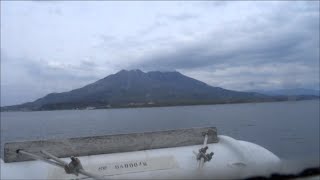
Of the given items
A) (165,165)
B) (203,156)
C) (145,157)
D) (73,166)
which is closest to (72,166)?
(73,166)

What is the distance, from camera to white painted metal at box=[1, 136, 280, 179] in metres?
8.04

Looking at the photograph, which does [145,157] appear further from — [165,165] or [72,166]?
[72,166]

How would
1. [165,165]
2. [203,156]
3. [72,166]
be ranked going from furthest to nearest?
[203,156], [165,165], [72,166]

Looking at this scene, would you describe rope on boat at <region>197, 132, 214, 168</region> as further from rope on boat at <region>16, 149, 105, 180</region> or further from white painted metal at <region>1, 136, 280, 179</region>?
rope on boat at <region>16, 149, 105, 180</region>

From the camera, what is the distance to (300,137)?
4841 centimetres

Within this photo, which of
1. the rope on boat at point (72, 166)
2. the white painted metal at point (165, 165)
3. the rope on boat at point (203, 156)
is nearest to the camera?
the rope on boat at point (72, 166)

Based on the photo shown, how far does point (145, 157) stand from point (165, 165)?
461 millimetres

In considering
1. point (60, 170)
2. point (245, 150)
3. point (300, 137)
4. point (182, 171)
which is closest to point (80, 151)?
point (60, 170)

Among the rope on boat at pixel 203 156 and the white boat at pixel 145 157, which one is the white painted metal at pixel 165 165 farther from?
the rope on boat at pixel 203 156

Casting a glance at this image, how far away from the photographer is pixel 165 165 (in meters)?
8.70

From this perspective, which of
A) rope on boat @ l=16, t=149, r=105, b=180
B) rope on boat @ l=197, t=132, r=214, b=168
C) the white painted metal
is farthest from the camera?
rope on boat @ l=197, t=132, r=214, b=168

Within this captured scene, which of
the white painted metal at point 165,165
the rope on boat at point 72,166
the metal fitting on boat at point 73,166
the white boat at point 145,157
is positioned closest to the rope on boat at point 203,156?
the white boat at point 145,157

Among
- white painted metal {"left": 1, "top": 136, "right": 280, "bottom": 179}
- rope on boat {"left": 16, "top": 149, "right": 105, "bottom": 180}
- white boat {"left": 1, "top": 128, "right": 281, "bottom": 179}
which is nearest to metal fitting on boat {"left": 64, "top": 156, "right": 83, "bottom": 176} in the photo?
rope on boat {"left": 16, "top": 149, "right": 105, "bottom": 180}

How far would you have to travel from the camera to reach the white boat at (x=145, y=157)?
8117mm
